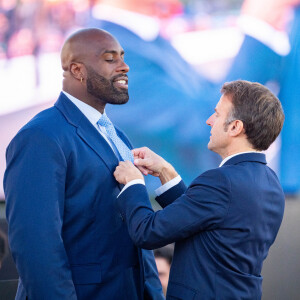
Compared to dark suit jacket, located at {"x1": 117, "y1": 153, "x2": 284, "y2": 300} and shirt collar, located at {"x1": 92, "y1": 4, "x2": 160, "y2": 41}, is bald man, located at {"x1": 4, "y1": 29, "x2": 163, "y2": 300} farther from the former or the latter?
shirt collar, located at {"x1": 92, "y1": 4, "x2": 160, "y2": 41}

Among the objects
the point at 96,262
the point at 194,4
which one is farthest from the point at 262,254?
the point at 194,4

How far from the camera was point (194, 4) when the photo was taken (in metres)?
3.55

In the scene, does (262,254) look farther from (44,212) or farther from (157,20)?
(157,20)

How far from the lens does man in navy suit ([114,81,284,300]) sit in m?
1.94

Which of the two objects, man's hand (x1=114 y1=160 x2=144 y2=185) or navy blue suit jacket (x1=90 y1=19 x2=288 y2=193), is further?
navy blue suit jacket (x1=90 y1=19 x2=288 y2=193)

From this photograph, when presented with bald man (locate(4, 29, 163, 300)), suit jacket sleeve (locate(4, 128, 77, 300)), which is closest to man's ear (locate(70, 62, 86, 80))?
bald man (locate(4, 29, 163, 300))

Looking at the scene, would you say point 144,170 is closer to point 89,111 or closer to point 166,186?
point 166,186

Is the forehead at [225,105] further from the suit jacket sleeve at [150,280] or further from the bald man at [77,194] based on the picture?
the suit jacket sleeve at [150,280]

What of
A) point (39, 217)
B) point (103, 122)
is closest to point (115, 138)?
point (103, 122)

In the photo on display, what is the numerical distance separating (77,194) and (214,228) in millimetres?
476

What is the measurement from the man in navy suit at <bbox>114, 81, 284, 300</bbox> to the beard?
280 millimetres

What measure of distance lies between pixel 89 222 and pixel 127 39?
5.60 feet

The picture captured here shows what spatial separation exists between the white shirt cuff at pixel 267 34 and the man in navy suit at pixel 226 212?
5.38 ft

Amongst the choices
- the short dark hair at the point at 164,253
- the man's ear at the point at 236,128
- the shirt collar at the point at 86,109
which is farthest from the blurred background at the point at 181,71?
the man's ear at the point at 236,128
